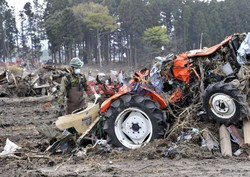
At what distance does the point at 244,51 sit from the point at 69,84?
3489 mm

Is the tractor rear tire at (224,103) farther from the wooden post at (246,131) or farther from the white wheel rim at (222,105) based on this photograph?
the wooden post at (246,131)

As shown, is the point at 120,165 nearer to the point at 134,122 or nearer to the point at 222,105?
the point at 134,122

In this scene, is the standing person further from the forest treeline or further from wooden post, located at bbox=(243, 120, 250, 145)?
the forest treeline

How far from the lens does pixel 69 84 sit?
789 centimetres

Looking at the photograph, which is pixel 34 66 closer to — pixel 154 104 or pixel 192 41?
pixel 192 41

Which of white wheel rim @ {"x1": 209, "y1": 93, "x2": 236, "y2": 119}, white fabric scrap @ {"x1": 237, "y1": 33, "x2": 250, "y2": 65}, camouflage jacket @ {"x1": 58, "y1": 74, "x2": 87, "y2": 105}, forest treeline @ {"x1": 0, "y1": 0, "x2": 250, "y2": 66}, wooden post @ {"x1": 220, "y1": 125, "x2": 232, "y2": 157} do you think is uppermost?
forest treeline @ {"x1": 0, "y1": 0, "x2": 250, "y2": 66}

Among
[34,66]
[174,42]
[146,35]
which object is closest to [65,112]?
[34,66]

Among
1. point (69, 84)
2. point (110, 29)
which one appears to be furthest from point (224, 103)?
point (110, 29)

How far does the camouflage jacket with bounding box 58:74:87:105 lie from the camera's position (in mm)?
7691

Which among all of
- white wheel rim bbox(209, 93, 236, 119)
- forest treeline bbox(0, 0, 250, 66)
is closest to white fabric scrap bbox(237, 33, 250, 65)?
white wheel rim bbox(209, 93, 236, 119)

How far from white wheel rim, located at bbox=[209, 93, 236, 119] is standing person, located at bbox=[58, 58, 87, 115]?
9.67ft

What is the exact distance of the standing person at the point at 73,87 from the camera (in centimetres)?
769

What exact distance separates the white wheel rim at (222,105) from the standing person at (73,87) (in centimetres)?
295

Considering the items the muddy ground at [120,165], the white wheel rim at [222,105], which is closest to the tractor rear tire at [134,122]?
the muddy ground at [120,165]
